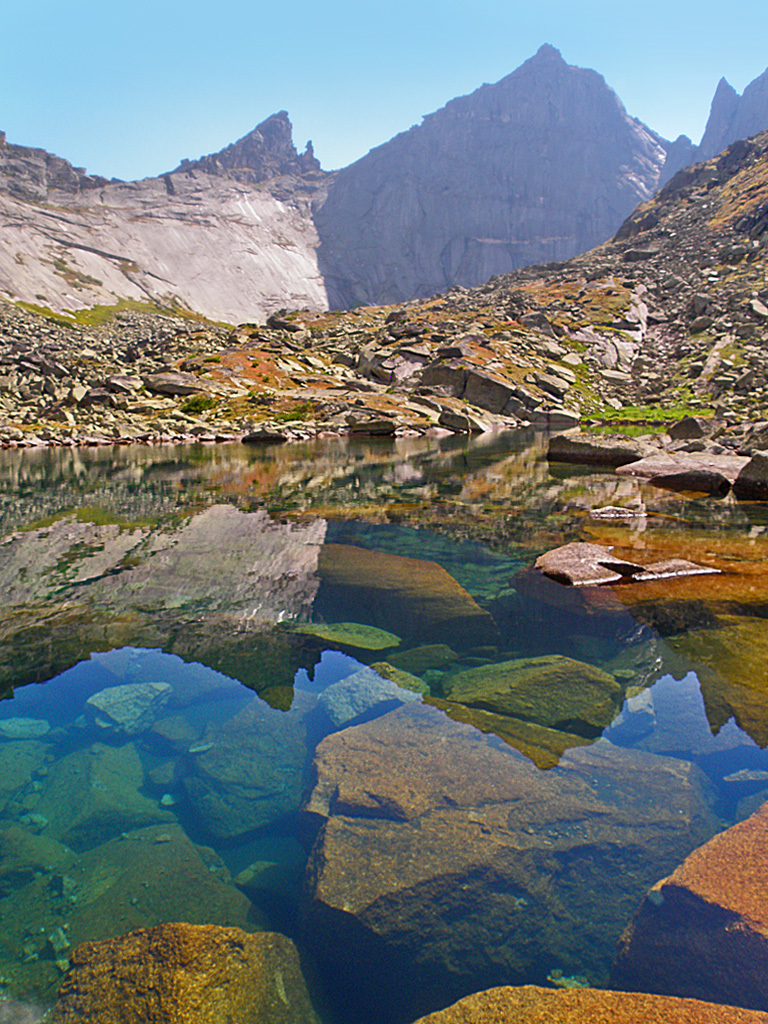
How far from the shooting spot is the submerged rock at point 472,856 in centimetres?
381

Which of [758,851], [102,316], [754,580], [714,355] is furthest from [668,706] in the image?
[102,316]

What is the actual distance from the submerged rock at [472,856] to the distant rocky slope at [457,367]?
28252 mm

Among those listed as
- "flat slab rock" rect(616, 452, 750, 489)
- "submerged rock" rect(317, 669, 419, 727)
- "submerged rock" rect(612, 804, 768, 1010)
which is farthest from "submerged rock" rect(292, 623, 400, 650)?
"flat slab rock" rect(616, 452, 750, 489)

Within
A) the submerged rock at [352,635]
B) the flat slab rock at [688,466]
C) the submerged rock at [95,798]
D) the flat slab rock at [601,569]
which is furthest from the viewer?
the flat slab rock at [688,466]

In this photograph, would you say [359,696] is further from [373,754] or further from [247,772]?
[247,772]

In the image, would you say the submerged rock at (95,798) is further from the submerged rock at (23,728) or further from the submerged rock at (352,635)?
the submerged rock at (352,635)

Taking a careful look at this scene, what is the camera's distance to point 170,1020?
3.35 meters

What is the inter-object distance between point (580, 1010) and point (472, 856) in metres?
1.36

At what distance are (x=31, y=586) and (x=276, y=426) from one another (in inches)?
1612

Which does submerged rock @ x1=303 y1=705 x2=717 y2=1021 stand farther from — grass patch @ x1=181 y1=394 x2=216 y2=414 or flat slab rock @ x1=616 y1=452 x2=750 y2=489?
grass patch @ x1=181 y1=394 x2=216 y2=414

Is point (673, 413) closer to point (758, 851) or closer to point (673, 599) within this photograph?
point (673, 599)

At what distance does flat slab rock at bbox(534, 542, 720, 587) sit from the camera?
11.0 m

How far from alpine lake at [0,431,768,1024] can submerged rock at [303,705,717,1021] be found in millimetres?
20

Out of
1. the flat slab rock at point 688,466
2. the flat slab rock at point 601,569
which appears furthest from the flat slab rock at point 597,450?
the flat slab rock at point 601,569
